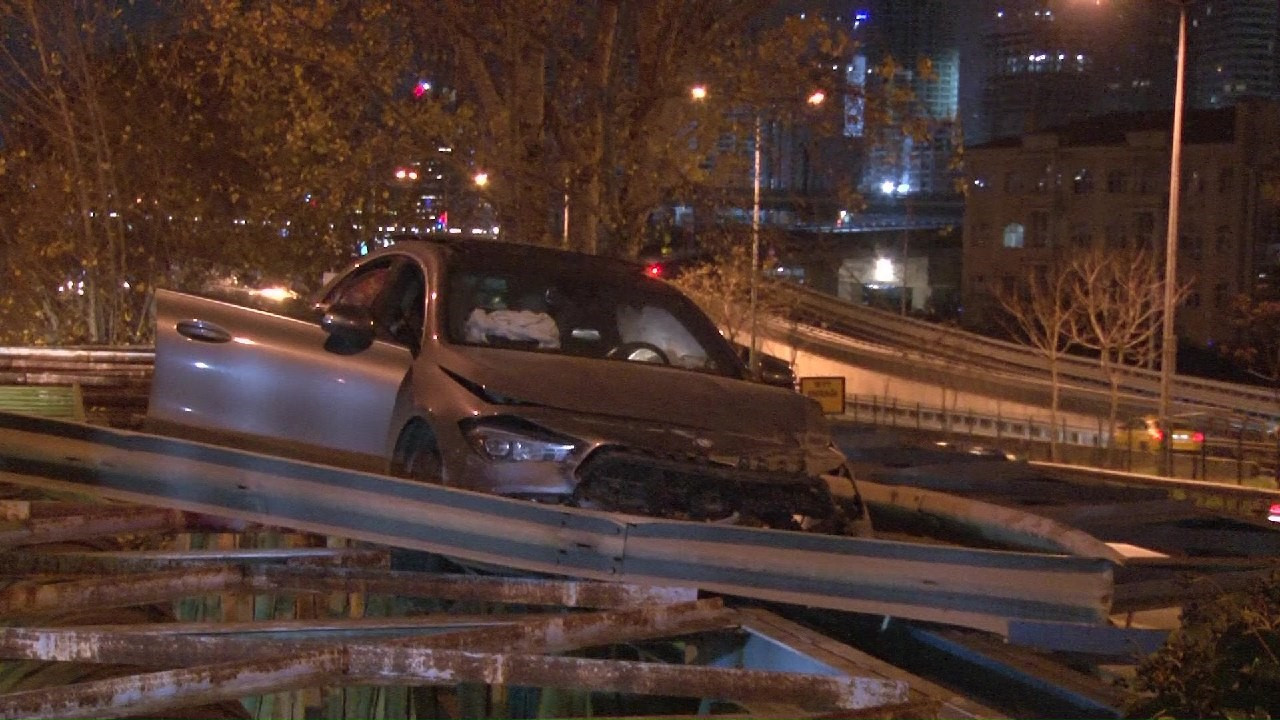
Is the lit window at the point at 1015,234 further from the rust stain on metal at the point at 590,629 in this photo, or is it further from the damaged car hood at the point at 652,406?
the rust stain on metal at the point at 590,629

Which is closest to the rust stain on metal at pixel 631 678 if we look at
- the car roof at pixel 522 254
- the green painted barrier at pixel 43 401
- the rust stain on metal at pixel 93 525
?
the rust stain on metal at pixel 93 525

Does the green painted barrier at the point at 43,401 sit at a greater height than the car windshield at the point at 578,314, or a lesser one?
lesser

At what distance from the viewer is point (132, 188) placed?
114 feet

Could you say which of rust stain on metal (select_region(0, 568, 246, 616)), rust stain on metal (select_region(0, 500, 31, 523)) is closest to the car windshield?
rust stain on metal (select_region(0, 500, 31, 523))

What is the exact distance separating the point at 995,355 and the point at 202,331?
52351 millimetres

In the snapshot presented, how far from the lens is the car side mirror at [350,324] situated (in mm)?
7582

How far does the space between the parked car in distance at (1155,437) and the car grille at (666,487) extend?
23.6m

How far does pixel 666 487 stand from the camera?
634 centimetres

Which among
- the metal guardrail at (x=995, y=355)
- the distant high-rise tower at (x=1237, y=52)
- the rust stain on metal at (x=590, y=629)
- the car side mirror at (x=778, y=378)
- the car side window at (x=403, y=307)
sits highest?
the distant high-rise tower at (x=1237, y=52)

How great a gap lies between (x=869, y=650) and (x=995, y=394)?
156 feet

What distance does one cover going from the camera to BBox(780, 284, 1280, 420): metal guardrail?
47.8 m

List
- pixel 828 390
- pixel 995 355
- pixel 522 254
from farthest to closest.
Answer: pixel 995 355
pixel 828 390
pixel 522 254

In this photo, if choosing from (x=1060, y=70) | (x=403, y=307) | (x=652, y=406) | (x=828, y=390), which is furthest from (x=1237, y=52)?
(x=652, y=406)

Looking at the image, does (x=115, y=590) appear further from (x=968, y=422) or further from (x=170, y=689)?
(x=968, y=422)
